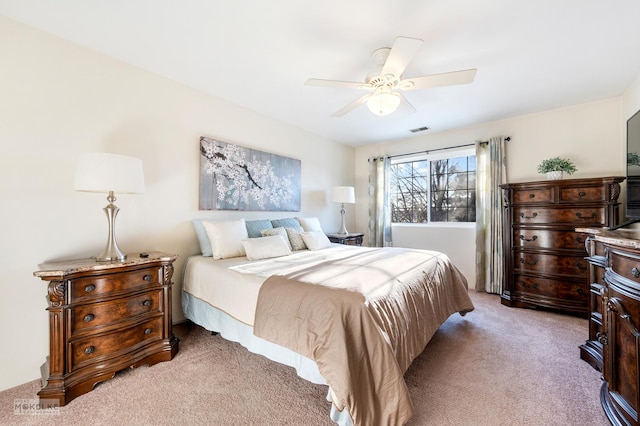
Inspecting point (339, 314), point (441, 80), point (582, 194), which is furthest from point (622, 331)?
point (582, 194)

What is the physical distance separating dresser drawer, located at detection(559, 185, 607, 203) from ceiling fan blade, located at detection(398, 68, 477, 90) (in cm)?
213

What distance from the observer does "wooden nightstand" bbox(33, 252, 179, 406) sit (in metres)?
1.61

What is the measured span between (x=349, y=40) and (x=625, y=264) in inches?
84.8

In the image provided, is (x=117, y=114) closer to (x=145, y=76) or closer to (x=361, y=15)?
(x=145, y=76)

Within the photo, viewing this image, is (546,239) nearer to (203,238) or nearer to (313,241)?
(313,241)

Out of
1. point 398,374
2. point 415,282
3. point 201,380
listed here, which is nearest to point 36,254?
point 201,380

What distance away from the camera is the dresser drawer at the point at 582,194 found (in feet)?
9.19

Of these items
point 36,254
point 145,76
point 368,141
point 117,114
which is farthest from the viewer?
point 368,141

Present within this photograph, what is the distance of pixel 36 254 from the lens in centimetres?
191

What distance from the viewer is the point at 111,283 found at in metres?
1.84

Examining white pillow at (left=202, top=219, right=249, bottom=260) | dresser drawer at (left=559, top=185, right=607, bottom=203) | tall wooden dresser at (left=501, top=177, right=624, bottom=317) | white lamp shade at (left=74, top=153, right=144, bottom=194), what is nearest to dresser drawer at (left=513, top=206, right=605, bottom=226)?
tall wooden dresser at (left=501, top=177, right=624, bottom=317)

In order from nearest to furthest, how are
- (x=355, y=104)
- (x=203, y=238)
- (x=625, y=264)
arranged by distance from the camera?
(x=625, y=264)
(x=355, y=104)
(x=203, y=238)

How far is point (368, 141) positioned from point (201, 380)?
4.28 m

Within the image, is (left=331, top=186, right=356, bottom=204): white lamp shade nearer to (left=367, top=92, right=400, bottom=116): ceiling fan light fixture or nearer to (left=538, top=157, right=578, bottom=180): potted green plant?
(left=367, top=92, right=400, bottom=116): ceiling fan light fixture
